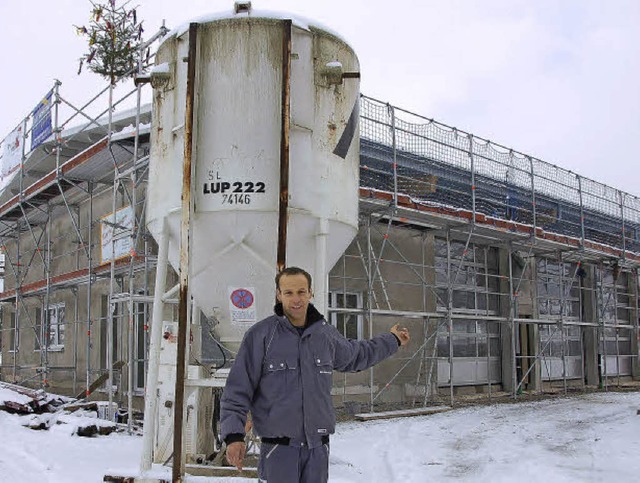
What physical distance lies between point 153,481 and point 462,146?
1042cm

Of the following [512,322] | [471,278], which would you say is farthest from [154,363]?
[471,278]

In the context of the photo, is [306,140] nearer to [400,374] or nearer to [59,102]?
[400,374]

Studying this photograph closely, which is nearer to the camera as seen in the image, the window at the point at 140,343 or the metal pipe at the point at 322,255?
the metal pipe at the point at 322,255

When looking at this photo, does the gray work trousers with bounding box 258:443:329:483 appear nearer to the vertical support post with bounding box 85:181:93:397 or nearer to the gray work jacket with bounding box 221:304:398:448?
the gray work jacket with bounding box 221:304:398:448

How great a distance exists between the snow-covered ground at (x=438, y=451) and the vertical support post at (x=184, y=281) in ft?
1.00

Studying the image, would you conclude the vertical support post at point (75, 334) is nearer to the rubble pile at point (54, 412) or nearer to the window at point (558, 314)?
the rubble pile at point (54, 412)

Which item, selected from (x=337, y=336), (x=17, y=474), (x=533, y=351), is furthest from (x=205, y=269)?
(x=533, y=351)

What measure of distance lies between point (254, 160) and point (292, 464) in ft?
9.93

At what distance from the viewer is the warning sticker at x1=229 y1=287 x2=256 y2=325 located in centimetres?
584

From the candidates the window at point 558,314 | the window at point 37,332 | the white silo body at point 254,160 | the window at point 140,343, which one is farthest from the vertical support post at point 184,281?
the window at point 558,314

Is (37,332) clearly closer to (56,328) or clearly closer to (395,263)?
(56,328)

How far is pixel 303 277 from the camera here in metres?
3.58

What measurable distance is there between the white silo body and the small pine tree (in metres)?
13.6

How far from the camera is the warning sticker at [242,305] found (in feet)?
19.1
